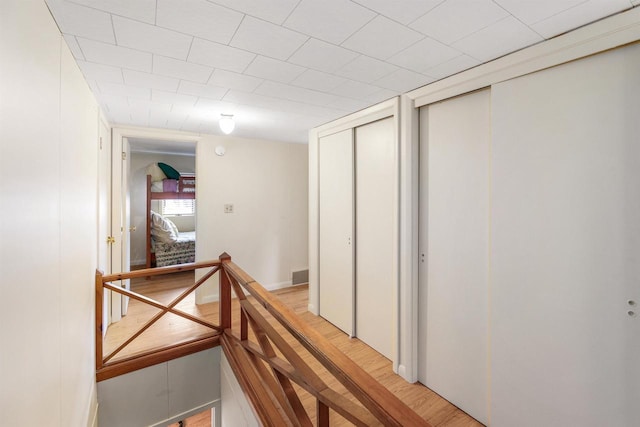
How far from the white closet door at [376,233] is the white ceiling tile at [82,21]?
6.29ft

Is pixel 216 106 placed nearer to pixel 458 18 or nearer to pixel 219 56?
pixel 219 56

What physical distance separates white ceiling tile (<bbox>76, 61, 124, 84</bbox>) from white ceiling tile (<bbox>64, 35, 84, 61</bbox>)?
3.1 inches

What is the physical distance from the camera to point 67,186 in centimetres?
141

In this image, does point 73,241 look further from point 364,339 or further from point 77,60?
point 364,339

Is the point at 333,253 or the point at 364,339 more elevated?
the point at 333,253

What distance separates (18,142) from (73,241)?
0.84 meters

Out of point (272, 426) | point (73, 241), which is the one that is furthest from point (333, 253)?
point (73, 241)

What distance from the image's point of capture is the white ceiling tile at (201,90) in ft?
6.50

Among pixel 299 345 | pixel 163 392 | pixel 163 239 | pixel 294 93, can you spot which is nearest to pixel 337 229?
pixel 299 345

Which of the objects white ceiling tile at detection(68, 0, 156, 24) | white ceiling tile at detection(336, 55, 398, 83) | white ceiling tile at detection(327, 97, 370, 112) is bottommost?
white ceiling tile at detection(68, 0, 156, 24)

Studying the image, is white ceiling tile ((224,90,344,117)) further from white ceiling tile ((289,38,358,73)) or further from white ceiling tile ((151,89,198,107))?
white ceiling tile ((289,38,358,73))

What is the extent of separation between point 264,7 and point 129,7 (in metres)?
0.55

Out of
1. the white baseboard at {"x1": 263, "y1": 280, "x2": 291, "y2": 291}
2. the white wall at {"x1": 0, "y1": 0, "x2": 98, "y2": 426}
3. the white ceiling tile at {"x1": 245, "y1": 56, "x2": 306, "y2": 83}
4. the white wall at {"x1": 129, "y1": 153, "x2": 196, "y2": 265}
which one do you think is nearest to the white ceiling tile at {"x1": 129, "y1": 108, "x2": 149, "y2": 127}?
the white wall at {"x1": 0, "y1": 0, "x2": 98, "y2": 426}

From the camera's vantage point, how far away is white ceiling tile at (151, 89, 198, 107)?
214 centimetres
